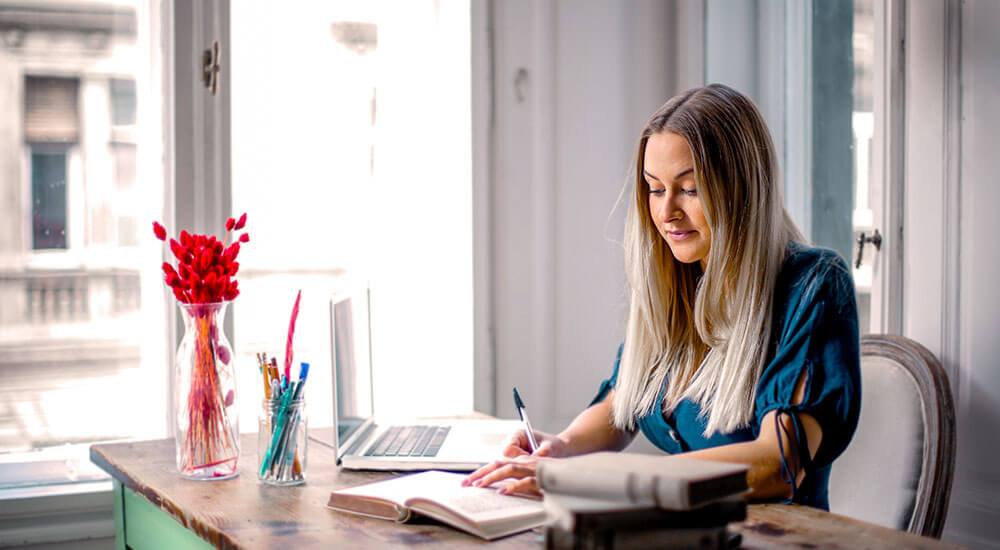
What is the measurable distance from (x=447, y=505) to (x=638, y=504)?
338 mm

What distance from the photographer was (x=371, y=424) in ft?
5.47

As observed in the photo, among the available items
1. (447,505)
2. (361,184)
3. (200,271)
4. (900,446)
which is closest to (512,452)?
(447,505)

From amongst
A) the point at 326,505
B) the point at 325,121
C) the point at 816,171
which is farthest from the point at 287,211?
the point at 816,171

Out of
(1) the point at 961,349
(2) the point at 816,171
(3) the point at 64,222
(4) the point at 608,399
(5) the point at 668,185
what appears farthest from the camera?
(2) the point at 816,171

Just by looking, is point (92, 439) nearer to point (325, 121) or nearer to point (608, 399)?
point (325, 121)

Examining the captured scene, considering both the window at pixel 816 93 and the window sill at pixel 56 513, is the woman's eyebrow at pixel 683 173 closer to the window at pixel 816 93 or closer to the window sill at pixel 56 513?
the window at pixel 816 93

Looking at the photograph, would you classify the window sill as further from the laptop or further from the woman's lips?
the woman's lips

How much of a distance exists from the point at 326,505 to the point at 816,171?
193cm

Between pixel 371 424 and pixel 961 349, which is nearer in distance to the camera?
pixel 371 424

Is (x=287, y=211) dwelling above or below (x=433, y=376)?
above

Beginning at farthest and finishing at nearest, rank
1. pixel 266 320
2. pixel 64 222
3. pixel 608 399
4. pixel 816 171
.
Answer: pixel 816 171
pixel 266 320
pixel 64 222
pixel 608 399

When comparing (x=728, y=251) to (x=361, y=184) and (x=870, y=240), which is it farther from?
(x=361, y=184)

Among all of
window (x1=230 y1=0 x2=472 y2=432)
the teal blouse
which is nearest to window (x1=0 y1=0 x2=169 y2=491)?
window (x1=230 y1=0 x2=472 y2=432)

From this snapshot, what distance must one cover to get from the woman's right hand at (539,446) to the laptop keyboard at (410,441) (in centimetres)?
13
